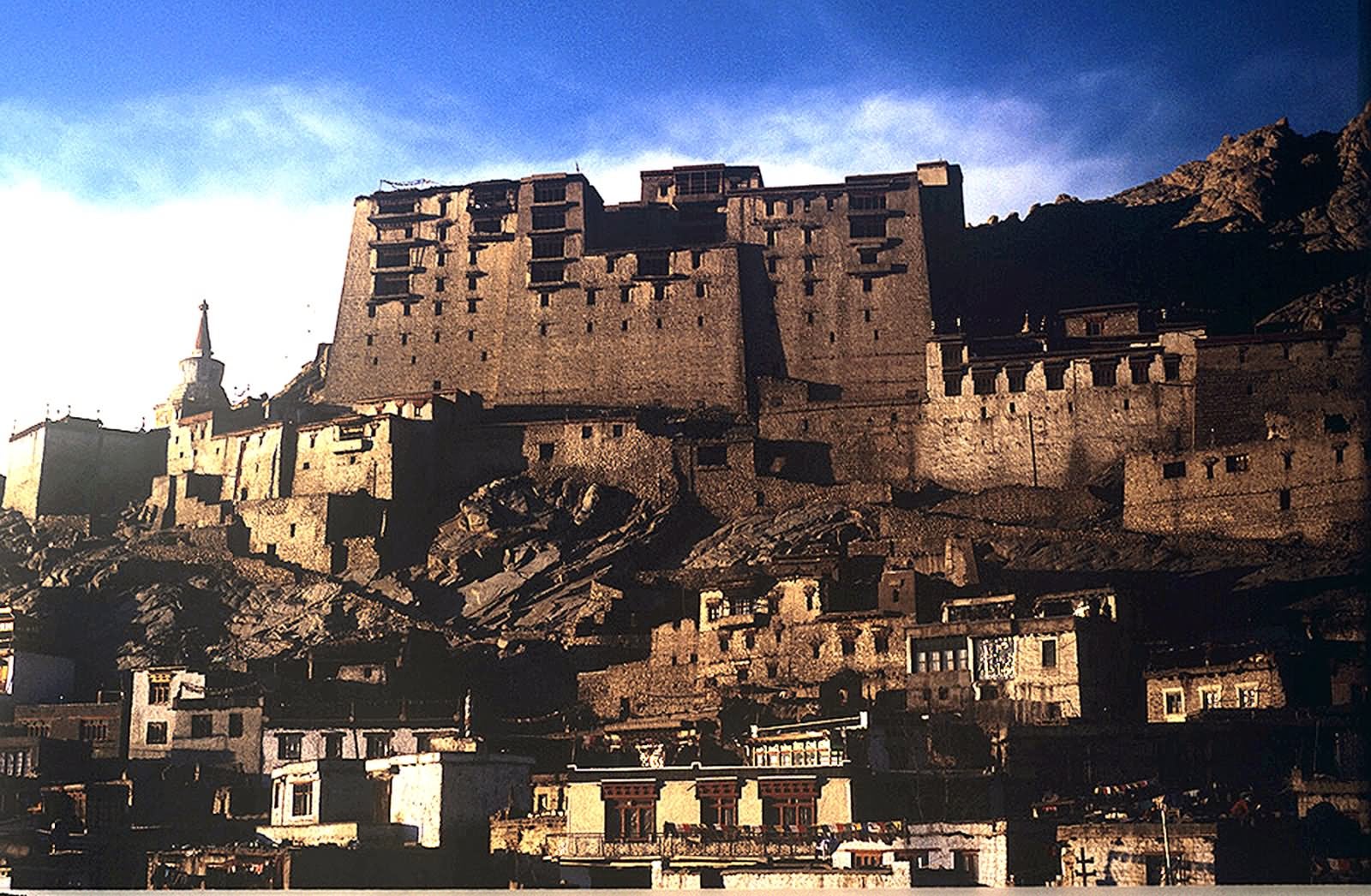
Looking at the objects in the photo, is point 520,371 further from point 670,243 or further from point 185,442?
point 185,442

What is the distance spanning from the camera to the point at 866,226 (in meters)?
21.7

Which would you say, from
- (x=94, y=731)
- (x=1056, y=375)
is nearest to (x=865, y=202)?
(x=1056, y=375)

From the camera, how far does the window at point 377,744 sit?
1641 centimetres

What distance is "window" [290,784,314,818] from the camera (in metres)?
15.8

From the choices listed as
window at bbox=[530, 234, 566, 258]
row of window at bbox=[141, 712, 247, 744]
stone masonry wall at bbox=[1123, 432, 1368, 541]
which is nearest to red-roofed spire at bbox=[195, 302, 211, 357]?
row of window at bbox=[141, 712, 247, 744]

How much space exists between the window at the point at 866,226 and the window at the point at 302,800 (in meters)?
9.44

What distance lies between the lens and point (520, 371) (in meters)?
23.2

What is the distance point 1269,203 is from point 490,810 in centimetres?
1161

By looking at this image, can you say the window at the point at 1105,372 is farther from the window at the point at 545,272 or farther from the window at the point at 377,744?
the window at the point at 377,744

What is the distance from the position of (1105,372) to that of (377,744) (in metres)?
9.14

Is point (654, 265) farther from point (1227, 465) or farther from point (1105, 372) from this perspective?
point (1227, 465)

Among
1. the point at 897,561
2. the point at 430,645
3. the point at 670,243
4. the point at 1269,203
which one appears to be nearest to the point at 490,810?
the point at 430,645

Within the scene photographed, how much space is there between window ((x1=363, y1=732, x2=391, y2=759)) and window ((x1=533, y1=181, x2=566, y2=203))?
22.1 feet

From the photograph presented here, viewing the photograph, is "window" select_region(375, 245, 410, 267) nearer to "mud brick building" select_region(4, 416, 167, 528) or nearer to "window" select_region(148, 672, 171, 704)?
"mud brick building" select_region(4, 416, 167, 528)
